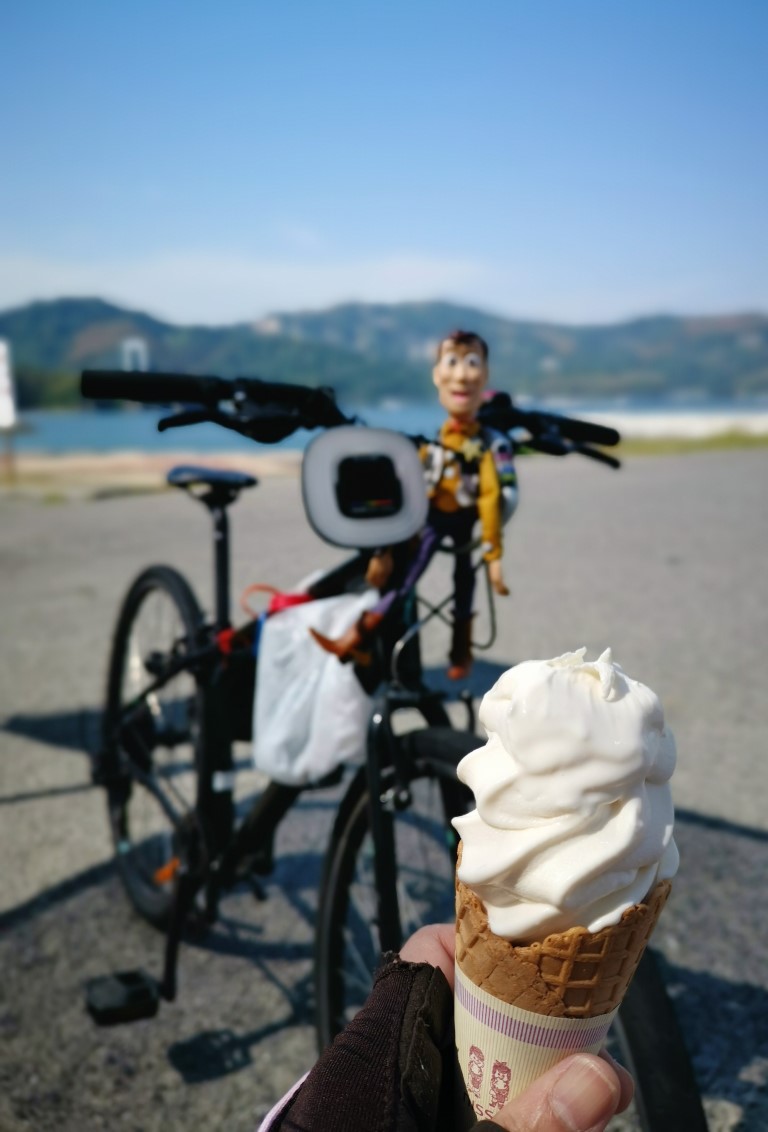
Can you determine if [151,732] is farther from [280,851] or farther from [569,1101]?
[569,1101]

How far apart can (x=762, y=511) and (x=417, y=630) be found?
833cm

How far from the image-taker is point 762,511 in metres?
9.39

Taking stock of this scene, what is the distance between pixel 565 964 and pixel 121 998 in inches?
76.2

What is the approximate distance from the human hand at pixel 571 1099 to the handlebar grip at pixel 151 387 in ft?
4.39

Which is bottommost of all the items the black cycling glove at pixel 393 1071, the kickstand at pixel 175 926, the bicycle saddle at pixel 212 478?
the kickstand at pixel 175 926

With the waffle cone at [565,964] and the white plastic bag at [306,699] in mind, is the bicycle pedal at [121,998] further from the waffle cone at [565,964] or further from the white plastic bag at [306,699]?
the waffle cone at [565,964]

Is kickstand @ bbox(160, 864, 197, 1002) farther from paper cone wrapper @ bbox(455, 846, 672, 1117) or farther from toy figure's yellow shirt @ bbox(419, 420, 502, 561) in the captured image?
paper cone wrapper @ bbox(455, 846, 672, 1117)

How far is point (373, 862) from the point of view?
2.04m

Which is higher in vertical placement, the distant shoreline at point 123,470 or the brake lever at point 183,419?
the brake lever at point 183,419

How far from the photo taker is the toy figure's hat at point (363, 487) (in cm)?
171

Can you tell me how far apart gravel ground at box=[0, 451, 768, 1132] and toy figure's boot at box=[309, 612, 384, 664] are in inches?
5.8

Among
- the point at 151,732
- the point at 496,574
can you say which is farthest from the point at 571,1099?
the point at 151,732

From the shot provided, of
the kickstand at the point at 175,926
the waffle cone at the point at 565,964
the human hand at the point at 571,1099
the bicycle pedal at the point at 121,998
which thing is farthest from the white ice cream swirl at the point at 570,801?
the bicycle pedal at the point at 121,998

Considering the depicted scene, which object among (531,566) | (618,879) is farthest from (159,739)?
(531,566)
